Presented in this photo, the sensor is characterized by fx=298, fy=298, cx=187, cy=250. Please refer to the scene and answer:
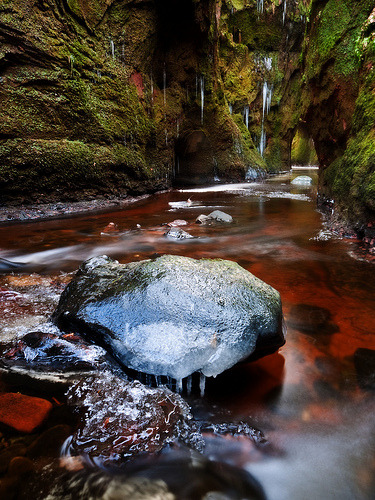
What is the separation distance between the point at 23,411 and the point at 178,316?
0.87m

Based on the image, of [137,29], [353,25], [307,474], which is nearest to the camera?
[307,474]

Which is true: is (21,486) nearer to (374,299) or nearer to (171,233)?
(374,299)

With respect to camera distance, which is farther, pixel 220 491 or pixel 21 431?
pixel 21 431

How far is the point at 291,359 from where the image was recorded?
186 centimetres

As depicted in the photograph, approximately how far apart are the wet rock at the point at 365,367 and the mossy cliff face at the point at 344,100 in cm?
250

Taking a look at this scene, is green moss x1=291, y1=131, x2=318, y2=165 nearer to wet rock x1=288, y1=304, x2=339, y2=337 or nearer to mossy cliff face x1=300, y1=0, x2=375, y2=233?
mossy cliff face x1=300, y1=0, x2=375, y2=233

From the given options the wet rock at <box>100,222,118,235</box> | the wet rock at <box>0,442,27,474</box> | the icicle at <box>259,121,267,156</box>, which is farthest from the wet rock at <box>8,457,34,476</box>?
the icicle at <box>259,121,267,156</box>

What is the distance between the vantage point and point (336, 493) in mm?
1109

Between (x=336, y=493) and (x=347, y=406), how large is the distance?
0.47 metres

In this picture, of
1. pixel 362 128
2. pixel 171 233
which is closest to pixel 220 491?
pixel 171 233

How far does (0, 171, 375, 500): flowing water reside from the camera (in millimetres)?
1211

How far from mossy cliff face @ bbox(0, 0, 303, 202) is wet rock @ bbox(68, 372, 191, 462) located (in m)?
6.51

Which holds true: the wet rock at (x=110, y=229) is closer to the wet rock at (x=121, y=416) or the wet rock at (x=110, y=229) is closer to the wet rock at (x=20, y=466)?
the wet rock at (x=121, y=416)

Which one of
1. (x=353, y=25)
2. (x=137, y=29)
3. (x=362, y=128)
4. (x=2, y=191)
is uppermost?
(x=137, y=29)
